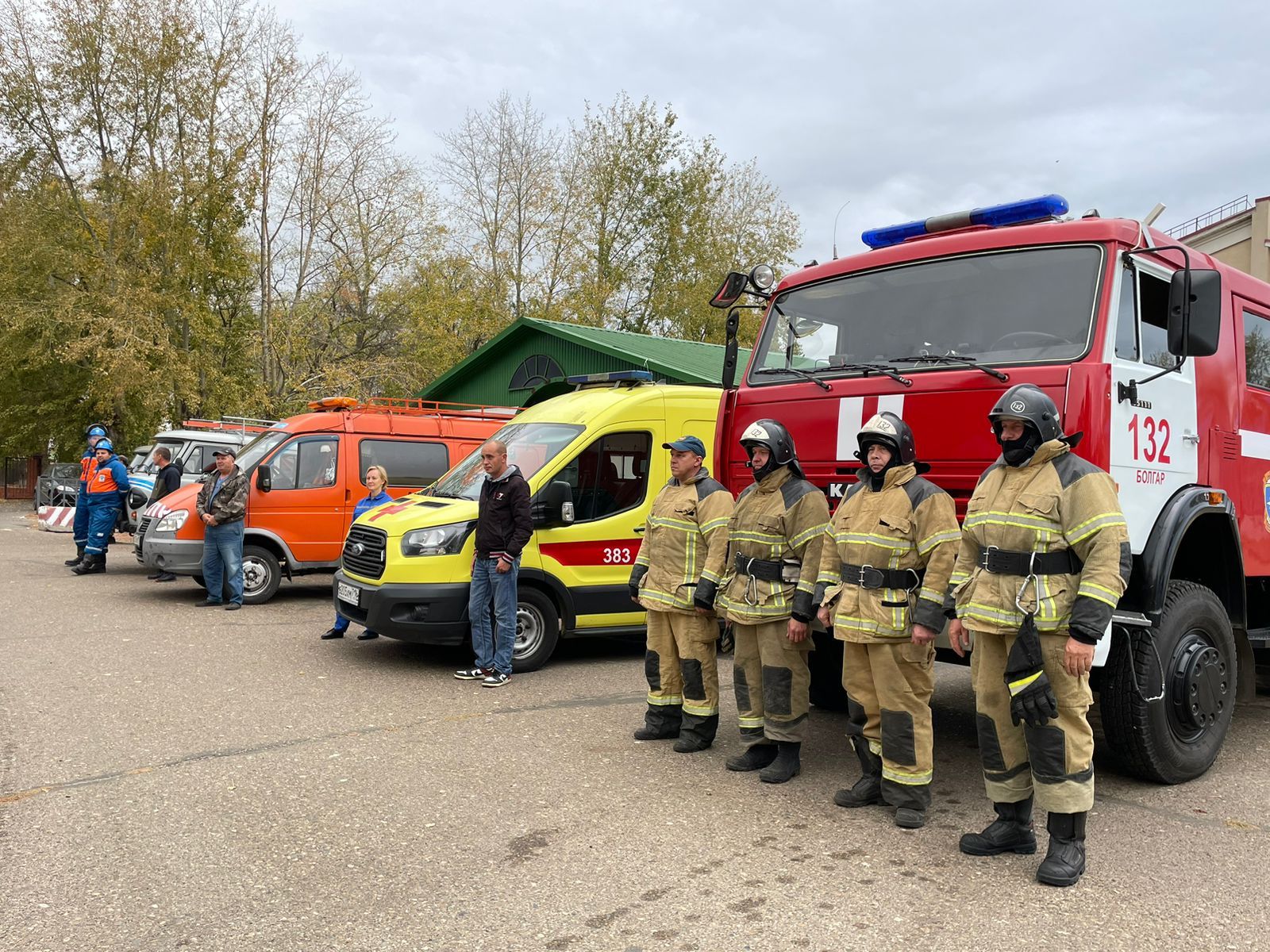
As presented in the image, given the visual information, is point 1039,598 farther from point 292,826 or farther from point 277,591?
point 277,591

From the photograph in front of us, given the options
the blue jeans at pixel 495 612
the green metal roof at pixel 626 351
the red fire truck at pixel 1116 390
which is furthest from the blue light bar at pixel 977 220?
the green metal roof at pixel 626 351

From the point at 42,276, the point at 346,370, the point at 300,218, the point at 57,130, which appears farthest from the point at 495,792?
the point at 42,276

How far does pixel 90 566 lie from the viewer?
13805 mm

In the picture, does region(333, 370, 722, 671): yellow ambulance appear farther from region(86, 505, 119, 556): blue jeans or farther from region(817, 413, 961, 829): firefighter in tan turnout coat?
region(86, 505, 119, 556): blue jeans

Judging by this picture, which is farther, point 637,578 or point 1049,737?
point 637,578

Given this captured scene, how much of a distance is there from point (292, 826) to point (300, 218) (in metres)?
25.8

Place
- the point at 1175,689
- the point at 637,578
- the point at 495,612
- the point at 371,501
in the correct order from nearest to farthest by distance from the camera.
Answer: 1. the point at 1175,689
2. the point at 637,578
3. the point at 495,612
4. the point at 371,501

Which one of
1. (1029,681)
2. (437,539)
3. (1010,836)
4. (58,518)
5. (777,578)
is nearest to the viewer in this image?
(1029,681)

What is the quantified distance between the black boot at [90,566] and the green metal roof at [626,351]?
829cm

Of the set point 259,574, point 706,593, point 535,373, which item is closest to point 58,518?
point 535,373

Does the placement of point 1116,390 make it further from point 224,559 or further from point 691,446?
point 224,559

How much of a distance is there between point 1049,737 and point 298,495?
9428 millimetres

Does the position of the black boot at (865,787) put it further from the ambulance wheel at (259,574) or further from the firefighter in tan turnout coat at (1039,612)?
the ambulance wheel at (259,574)

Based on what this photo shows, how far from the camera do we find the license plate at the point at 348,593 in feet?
26.1
